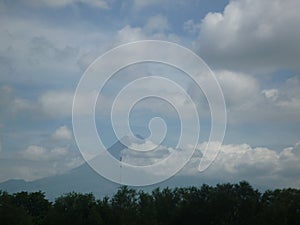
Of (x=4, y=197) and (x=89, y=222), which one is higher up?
(x=4, y=197)

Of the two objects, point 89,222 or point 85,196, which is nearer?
point 89,222

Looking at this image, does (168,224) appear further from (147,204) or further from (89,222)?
(89,222)

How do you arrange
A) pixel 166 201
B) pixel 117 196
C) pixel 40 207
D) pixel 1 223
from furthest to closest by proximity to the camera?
pixel 40 207 → pixel 166 201 → pixel 117 196 → pixel 1 223

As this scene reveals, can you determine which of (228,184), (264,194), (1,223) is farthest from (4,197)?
(264,194)

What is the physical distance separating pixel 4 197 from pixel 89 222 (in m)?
13.8

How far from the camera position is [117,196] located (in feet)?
221

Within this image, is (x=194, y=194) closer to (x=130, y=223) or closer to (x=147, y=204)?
(x=147, y=204)

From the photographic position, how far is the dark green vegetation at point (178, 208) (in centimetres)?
6097

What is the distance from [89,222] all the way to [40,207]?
107ft

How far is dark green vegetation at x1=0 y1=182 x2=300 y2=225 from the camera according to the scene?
60969mm

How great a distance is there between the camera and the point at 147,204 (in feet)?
232

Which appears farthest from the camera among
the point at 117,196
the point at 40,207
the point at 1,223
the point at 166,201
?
the point at 40,207

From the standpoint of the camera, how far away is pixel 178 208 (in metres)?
69.2

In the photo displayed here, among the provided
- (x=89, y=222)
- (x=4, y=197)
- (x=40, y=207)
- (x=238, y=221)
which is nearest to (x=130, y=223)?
(x=89, y=222)
